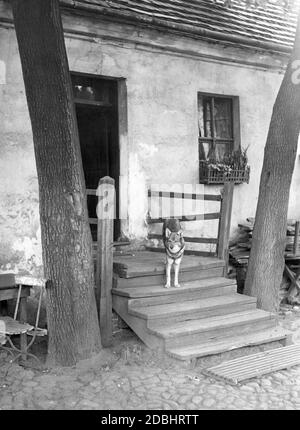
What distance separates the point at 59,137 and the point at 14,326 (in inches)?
86.1

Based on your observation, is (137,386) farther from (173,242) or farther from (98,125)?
(98,125)

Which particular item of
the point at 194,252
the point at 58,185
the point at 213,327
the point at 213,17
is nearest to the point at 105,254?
the point at 58,185

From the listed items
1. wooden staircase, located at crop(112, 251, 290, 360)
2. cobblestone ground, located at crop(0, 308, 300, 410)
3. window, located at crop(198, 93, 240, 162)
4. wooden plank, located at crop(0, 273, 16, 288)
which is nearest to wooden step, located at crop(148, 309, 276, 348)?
wooden staircase, located at crop(112, 251, 290, 360)

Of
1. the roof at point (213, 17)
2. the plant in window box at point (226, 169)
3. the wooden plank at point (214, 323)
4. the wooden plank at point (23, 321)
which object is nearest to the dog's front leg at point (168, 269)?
the wooden plank at point (214, 323)

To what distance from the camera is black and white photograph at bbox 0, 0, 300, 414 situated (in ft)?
16.9

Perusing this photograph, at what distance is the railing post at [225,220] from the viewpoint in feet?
24.4

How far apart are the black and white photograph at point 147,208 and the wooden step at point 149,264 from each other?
0.11 feet

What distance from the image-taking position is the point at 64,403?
182 inches

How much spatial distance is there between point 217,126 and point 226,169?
0.99 metres

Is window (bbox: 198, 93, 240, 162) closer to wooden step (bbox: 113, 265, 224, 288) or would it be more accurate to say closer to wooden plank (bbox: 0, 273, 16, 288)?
wooden step (bbox: 113, 265, 224, 288)

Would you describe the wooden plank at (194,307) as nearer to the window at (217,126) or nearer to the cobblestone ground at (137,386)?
the cobblestone ground at (137,386)

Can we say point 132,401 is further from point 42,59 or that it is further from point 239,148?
point 239,148

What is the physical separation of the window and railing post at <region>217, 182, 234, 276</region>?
5.24 feet

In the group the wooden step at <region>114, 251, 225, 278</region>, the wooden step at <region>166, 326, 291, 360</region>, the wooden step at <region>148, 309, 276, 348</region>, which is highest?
the wooden step at <region>114, 251, 225, 278</region>
